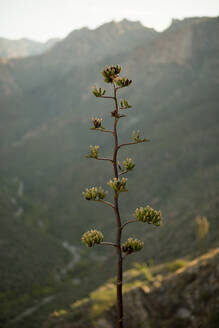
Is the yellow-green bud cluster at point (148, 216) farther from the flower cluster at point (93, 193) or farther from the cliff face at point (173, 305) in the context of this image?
the cliff face at point (173, 305)

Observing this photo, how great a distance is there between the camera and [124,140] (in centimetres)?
10275

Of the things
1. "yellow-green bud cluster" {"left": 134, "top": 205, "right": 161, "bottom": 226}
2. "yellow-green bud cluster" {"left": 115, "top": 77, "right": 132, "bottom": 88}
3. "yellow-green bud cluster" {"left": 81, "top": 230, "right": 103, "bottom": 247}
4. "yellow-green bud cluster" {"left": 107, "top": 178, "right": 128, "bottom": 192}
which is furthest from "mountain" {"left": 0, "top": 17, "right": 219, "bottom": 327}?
"yellow-green bud cluster" {"left": 115, "top": 77, "right": 132, "bottom": 88}

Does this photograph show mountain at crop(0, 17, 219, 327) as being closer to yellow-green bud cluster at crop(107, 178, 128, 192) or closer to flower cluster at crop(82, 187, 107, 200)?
flower cluster at crop(82, 187, 107, 200)

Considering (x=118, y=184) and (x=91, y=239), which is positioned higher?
(x=118, y=184)

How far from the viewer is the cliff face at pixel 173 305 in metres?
11.8

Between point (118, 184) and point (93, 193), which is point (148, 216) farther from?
point (93, 193)

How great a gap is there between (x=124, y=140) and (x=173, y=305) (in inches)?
3577

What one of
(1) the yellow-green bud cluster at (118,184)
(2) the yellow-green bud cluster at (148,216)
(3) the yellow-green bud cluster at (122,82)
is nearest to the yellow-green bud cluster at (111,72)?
(3) the yellow-green bud cluster at (122,82)

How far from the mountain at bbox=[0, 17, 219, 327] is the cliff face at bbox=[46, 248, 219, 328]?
11490 mm

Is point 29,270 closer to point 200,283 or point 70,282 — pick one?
point 70,282

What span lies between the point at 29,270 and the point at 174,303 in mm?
31062

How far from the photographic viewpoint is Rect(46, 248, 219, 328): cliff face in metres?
11.8

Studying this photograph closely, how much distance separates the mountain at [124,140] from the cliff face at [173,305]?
37.7ft

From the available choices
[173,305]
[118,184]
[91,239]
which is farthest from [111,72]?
[173,305]
